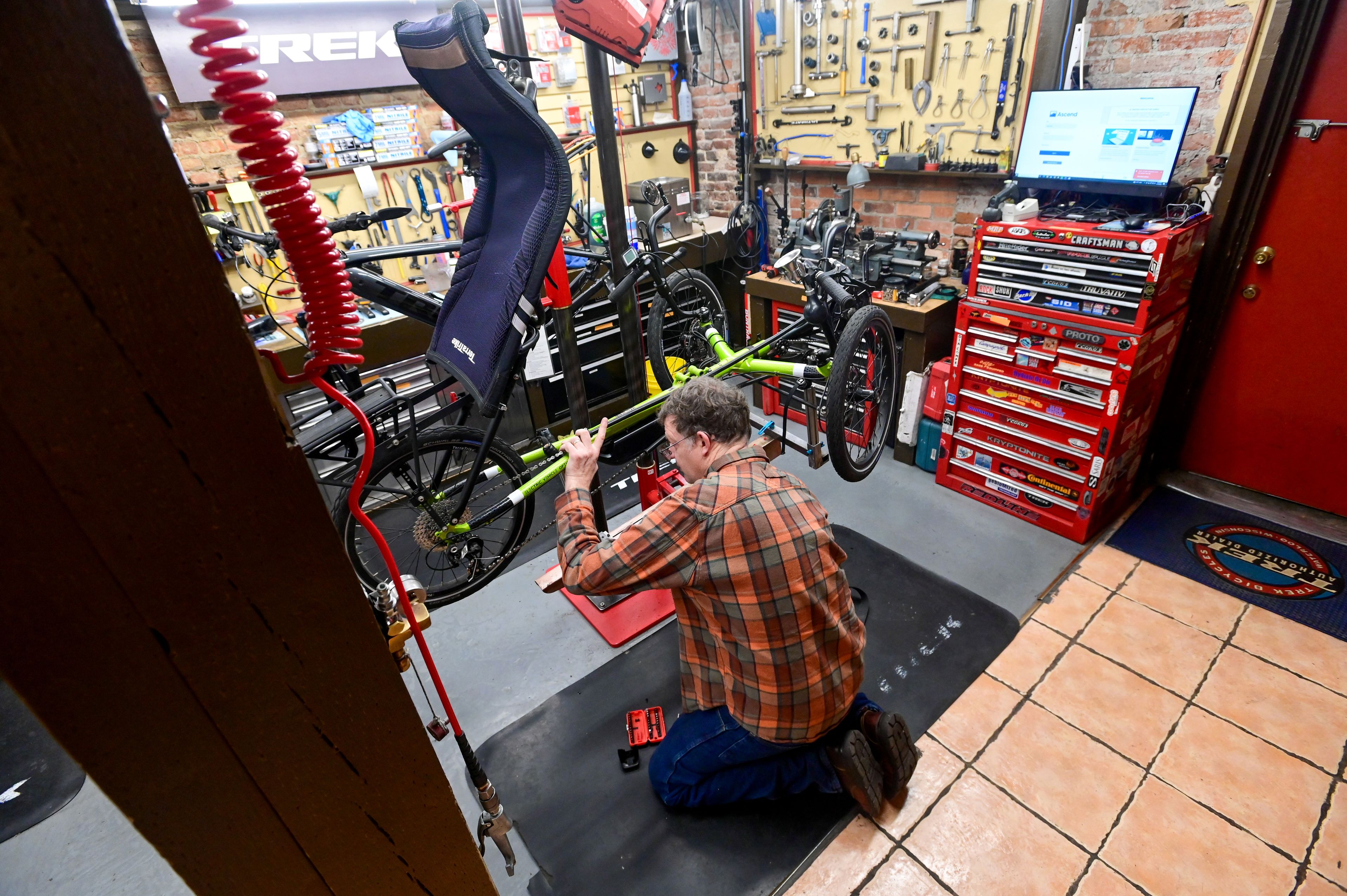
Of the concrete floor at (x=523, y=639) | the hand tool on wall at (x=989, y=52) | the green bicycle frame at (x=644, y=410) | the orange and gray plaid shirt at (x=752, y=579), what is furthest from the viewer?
the hand tool on wall at (x=989, y=52)

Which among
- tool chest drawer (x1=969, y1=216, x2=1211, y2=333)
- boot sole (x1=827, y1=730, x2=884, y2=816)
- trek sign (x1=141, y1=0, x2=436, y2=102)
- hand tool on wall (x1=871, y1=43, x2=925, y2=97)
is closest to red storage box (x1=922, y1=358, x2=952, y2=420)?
tool chest drawer (x1=969, y1=216, x2=1211, y2=333)

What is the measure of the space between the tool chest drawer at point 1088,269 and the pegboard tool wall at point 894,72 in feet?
2.66

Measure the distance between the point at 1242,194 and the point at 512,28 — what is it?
292 cm

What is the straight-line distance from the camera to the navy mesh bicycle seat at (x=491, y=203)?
1.33m

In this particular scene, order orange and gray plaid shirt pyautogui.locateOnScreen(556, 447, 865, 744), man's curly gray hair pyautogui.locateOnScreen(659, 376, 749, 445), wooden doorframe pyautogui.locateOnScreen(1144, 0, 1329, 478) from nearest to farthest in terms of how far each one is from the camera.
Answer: orange and gray plaid shirt pyautogui.locateOnScreen(556, 447, 865, 744) → man's curly gray hair pyautogui.locateOnScreen(659, 376, 749, 445) → wooden doorframe pyautogui.locateOnScreen(1144, 0, 1329, 478)

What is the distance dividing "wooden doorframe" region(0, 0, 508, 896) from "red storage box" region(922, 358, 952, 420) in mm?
3173

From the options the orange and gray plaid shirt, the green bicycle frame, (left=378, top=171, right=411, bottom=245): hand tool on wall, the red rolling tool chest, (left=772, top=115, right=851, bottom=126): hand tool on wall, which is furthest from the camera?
(left=772, top=115, right=851, bottom=126): hand tool on wall

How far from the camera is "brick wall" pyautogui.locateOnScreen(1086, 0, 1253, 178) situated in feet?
8.24

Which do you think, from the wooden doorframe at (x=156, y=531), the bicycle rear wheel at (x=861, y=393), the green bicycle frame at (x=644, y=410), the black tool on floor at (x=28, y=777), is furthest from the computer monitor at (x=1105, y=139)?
the black tool on floor at (x=28, y=777)

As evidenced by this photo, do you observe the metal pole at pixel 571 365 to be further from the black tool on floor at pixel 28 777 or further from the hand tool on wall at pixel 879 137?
the hand tool on wall at pixel 879 137

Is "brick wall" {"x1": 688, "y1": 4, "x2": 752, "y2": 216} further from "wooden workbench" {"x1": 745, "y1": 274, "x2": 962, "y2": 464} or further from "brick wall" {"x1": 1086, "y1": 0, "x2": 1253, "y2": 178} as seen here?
"brick wall" {"x1": 1086, "y1": 0, "x2": 1253, "y2": 178}

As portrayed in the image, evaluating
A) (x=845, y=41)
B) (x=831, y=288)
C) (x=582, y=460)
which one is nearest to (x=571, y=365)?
(x=582, y=460)

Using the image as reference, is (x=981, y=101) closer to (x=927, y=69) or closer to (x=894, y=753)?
(x=927, y=69)

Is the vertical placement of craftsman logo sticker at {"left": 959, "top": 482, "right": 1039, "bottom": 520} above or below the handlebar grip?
below
